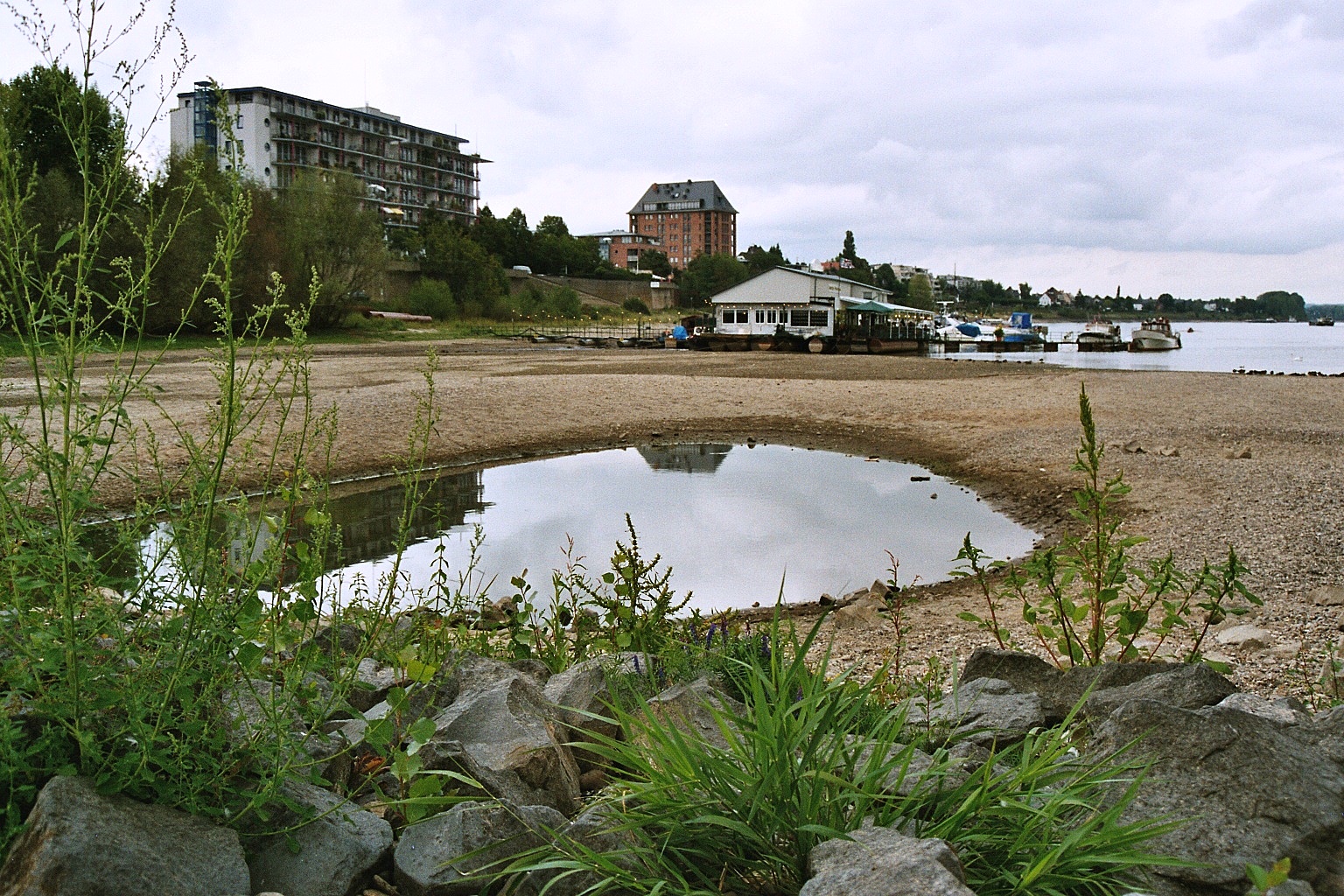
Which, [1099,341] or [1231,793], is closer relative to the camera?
[1231,793]

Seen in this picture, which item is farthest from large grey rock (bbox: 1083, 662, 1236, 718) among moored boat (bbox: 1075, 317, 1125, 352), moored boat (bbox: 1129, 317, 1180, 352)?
moored boat (bbox: 1129, 317, 1180, 352)

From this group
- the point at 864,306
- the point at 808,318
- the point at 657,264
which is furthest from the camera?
the point at 657,264

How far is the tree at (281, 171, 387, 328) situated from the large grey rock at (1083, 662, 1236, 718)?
52.3 metres

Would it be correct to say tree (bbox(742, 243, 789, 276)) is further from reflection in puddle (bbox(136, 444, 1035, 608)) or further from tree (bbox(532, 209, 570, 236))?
reflection in puddle (bbox(136, 444, 1035, 608))

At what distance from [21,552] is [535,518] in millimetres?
8424

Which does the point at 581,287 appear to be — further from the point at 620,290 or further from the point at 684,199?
the point at 684,199

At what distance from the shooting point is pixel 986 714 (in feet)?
9.96

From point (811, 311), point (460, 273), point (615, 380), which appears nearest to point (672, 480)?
point (615, 380)

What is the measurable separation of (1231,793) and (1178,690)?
0.78 metres

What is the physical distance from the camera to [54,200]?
35.4m

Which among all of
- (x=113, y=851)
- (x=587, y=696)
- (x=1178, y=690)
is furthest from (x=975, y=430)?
(x=113, y=851)

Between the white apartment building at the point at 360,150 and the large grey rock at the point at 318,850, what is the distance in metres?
79.2

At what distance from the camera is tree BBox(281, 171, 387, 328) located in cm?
5300

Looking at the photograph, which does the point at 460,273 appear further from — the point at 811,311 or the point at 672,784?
the point at 672,784
